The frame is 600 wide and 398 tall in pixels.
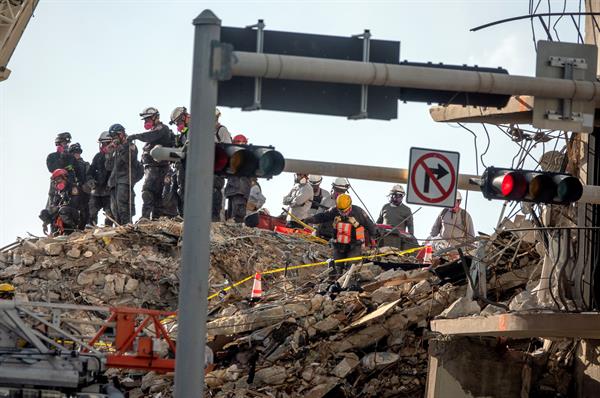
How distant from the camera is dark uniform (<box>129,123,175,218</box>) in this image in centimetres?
2953

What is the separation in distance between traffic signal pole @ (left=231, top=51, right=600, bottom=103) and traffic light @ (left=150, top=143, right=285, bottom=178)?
0.86m

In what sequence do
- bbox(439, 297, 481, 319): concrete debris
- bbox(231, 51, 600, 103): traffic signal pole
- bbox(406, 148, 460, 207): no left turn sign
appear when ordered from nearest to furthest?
bbox(231, 51, 600, 103): traffic signal pole → bbox(406, 148, 460, 207): no left turn sign → bbox(439, 297, 481, 319): concrete debris

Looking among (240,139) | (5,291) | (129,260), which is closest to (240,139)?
(240,139)

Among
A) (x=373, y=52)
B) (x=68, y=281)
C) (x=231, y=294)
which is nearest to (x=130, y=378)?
(x=231, y=294)

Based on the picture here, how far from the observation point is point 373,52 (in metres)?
15.4

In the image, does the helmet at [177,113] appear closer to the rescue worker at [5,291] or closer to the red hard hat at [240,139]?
the red hard hat at [240,139]

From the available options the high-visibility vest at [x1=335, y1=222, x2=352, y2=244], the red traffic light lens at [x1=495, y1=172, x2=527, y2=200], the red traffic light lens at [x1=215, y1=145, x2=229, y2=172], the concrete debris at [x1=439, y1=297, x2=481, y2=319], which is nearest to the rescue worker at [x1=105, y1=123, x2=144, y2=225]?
the high-visibility vest at [x1=335, y1=222, x2=352, y2=244]

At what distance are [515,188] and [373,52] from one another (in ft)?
6.38

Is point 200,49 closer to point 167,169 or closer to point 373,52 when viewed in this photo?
point 373,52

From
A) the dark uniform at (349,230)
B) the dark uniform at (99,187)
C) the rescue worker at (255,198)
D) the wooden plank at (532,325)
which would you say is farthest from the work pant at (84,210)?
the wooden plank at (532,325)

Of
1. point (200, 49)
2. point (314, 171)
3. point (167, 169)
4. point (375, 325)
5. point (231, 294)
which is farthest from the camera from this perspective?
point (167, 169)

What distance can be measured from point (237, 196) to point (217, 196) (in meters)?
0.38

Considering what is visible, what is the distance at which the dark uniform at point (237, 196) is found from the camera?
30.7 m

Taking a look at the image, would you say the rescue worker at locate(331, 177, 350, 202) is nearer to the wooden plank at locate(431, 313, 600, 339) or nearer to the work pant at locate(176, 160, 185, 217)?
Result: the work pant at locate(176, 160, 185, 217)
